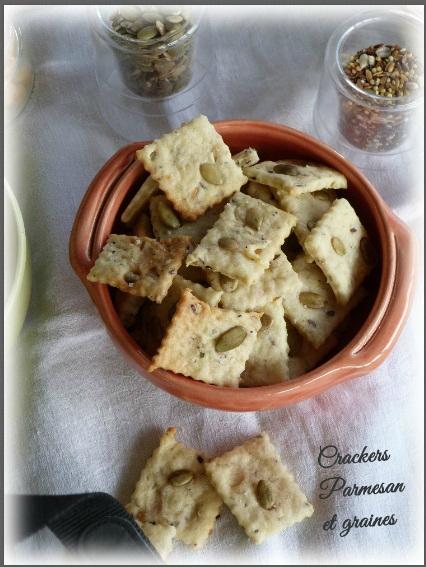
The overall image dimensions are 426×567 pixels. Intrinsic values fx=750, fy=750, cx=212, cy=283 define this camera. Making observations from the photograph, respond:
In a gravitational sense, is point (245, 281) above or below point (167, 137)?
below

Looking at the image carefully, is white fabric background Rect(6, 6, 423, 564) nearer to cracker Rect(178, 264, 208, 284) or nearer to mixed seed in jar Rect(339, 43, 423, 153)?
mixed seed in jar Rect(339, 43, 423, 153)

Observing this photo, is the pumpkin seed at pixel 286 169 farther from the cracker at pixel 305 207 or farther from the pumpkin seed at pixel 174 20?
the pumpkin seed at pixel 174 20

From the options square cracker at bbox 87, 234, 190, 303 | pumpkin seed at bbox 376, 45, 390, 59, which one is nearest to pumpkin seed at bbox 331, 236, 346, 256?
square cracker at bbox 87, 234, 190, 303

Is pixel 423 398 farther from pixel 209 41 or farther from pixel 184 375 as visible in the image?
pixel 209 41

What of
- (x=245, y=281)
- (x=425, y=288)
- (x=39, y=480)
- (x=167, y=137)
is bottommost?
(x=39, y=480)

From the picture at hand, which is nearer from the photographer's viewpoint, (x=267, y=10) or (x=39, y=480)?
(x=39, y=480)

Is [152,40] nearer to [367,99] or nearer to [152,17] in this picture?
[152,17]

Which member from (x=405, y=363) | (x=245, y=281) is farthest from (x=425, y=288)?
(x=245, y=281)

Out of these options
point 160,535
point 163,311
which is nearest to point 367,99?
point 163,311
